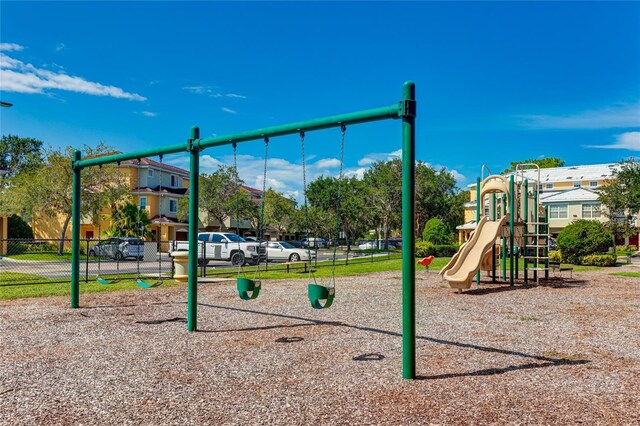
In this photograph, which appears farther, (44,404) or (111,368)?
(111,368)

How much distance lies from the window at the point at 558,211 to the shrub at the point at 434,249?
1059 inches

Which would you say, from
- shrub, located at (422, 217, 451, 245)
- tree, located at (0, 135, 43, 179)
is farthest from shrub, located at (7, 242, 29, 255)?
tree, located at (0, 135, 43, 179)

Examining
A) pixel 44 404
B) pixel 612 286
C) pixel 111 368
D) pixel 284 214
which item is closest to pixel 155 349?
pixel 111 368

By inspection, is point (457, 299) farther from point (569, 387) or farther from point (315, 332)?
point (569, 387)

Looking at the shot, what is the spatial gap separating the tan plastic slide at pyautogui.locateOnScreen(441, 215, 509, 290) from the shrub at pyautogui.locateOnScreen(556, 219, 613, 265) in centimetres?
1249

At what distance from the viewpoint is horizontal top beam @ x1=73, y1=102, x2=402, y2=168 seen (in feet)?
19.8

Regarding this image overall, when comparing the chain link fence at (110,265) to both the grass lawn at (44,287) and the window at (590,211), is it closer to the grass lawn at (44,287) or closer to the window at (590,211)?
the grass lawn at (44,287)

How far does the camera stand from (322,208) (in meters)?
60.3

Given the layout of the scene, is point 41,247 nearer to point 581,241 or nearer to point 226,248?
point 226,248

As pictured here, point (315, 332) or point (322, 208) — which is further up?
point (322, 208)

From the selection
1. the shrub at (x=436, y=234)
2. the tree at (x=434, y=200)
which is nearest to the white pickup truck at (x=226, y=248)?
the shrub at (x=436, y=234)

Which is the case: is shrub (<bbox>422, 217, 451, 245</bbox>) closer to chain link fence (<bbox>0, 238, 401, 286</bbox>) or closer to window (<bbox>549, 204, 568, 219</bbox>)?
chain link fence (<bbox>0, 238, 401, 286</bbox>)

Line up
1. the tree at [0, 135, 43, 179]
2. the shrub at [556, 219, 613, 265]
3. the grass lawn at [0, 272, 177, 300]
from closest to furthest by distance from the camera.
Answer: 1. the grass lawn at [0, 272, 177, 300]
2. the shrub at [556, 219, 613, 265]
3. the tree at [0, 135, 43, 179]

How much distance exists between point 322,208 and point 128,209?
2528 cm
